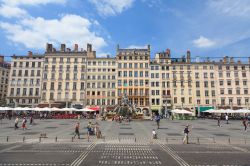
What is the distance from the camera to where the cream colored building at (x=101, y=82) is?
2591 inches

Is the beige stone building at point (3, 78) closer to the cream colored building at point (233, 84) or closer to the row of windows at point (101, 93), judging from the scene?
the row of windows at point (101, 93)

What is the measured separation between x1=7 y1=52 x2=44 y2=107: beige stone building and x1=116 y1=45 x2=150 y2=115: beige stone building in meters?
26.2

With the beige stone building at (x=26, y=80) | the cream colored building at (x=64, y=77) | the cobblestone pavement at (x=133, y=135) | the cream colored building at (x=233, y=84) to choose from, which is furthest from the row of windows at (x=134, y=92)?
the cobblestone pavement at (x=133, y=135)

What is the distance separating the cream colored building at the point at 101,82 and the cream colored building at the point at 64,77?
191cm

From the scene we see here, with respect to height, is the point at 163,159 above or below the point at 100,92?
below

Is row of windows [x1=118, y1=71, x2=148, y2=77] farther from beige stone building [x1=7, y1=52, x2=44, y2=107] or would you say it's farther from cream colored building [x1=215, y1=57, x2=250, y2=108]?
beige stone building [x1=7, y1=52, x2=44, y2=107]

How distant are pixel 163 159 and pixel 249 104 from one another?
6485 centimetres

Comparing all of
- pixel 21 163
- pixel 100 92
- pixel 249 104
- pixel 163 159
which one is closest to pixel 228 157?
pixel 163 159

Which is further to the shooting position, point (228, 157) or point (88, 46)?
point (88, 46)

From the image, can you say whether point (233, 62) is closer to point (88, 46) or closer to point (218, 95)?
point (218, 95)

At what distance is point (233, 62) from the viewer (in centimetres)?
6775

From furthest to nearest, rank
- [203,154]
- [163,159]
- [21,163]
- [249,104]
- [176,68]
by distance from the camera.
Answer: [176,68] → [249,104] → [203,154] → [163,159] → [21,163]

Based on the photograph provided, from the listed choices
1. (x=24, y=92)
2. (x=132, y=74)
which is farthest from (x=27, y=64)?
(x=132, y=74)

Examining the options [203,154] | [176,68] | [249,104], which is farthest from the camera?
[176,68]
